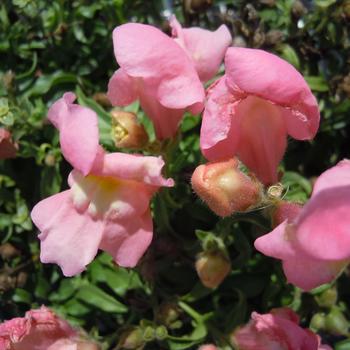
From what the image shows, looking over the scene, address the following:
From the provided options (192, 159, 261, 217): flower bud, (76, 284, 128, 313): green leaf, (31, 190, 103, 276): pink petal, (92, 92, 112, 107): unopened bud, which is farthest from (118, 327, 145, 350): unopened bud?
(92, 92, 112, 107): unopened bud

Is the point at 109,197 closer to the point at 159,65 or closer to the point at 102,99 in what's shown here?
the point at 159,65

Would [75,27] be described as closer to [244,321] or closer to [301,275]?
[244,321]

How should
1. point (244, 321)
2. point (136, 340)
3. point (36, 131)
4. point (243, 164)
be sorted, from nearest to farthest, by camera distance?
point (243, 164)
point (136, 340)
point (244, 321)
point (36, 131)

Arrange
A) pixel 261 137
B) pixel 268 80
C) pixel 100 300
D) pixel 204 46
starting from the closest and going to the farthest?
pixel 268 80
pixel 261 137
pixel 204 46
pixel 100 300

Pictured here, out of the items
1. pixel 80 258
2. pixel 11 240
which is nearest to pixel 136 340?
pixel 80 258

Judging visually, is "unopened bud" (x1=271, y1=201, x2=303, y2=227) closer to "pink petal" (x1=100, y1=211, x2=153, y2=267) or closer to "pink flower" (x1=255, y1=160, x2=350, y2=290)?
"pink flower" (x1=255, y1=160, x2=350, y2=290)

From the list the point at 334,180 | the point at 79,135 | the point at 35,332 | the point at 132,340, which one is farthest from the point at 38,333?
the point at 334,180
